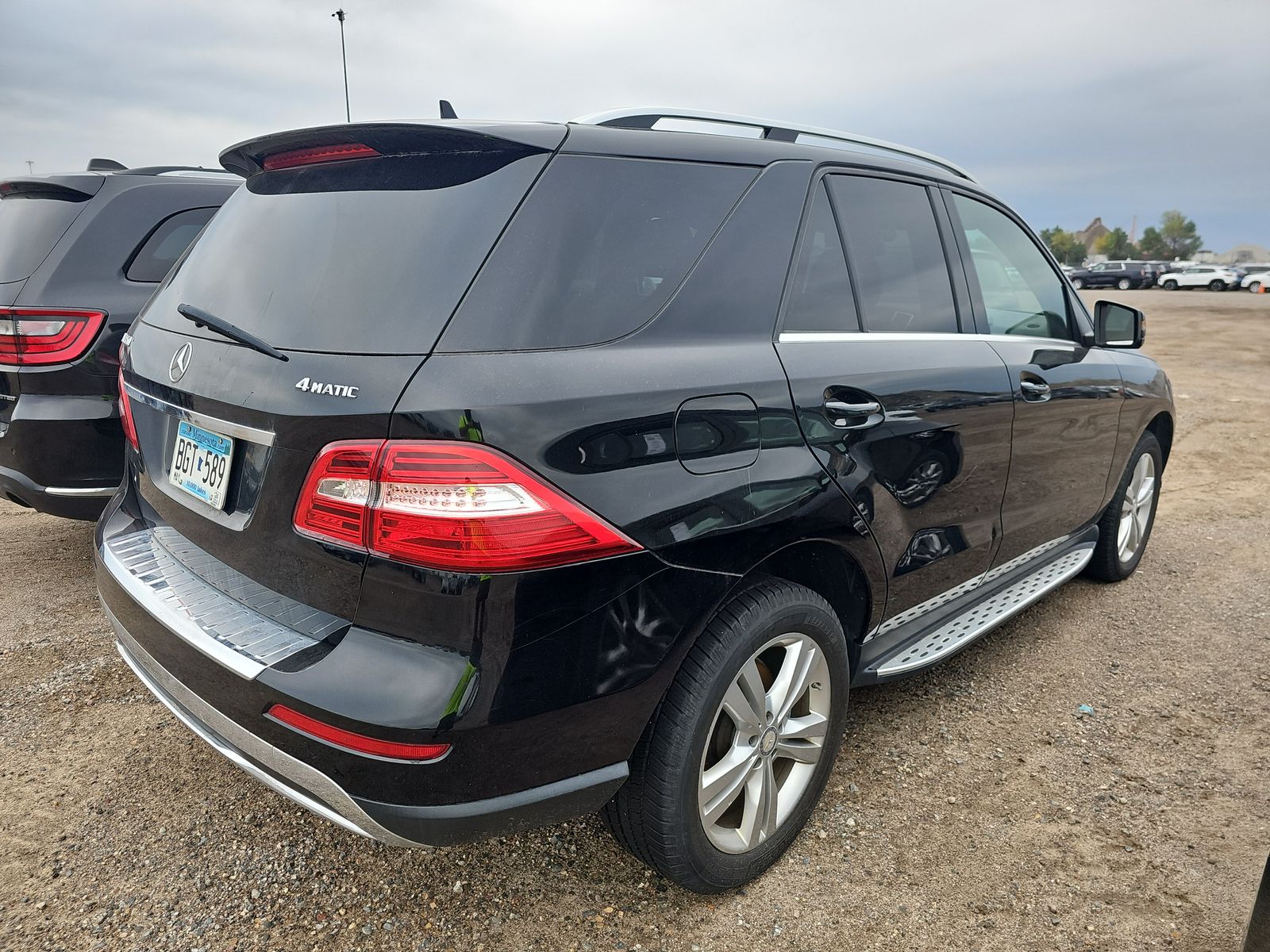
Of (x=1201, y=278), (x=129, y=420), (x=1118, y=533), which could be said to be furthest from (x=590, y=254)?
(x=1201, y=278)

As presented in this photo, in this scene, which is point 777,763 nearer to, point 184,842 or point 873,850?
point 873,850

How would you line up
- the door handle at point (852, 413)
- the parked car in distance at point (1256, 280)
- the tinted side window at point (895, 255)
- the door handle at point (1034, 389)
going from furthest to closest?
the parked car in distance at point (1256, 280) → the door handle at point (1034, 389) → the tinted side window at point (895, 255) → the door handle at point (852, 413)

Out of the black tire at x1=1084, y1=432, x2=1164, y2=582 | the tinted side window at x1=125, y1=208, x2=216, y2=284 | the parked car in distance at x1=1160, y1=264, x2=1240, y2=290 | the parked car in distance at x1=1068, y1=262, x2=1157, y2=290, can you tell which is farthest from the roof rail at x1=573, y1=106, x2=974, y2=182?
the parked car in distance at x1=1160, y1=264, x2=1240, y2=290

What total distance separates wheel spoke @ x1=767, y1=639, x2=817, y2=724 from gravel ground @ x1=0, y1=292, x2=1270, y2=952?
0.48m

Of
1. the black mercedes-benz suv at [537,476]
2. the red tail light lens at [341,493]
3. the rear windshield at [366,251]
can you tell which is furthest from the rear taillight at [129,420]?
the red tail light lens at [341,493]

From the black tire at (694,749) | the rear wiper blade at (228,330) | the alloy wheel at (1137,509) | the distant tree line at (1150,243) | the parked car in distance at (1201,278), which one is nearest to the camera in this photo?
the rear wiper blade at (228,330)

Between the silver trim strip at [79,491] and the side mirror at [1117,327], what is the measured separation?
4.10 meters

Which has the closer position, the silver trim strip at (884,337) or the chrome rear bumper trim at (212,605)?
the chrome rear bumper trim at (212,605)

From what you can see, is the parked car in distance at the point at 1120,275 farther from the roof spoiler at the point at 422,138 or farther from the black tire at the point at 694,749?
the roof spoiler at the point at 422,138

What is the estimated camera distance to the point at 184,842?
7.63 ft

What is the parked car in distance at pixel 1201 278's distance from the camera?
45781mm

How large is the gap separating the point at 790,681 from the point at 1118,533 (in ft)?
9.20

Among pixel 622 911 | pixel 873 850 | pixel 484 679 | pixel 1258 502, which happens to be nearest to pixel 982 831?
pixel 873 850

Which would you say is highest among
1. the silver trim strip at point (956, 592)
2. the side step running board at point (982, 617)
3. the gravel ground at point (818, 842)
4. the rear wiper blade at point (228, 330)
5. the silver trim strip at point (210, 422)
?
the rear wiper blade at point (228, 330)
